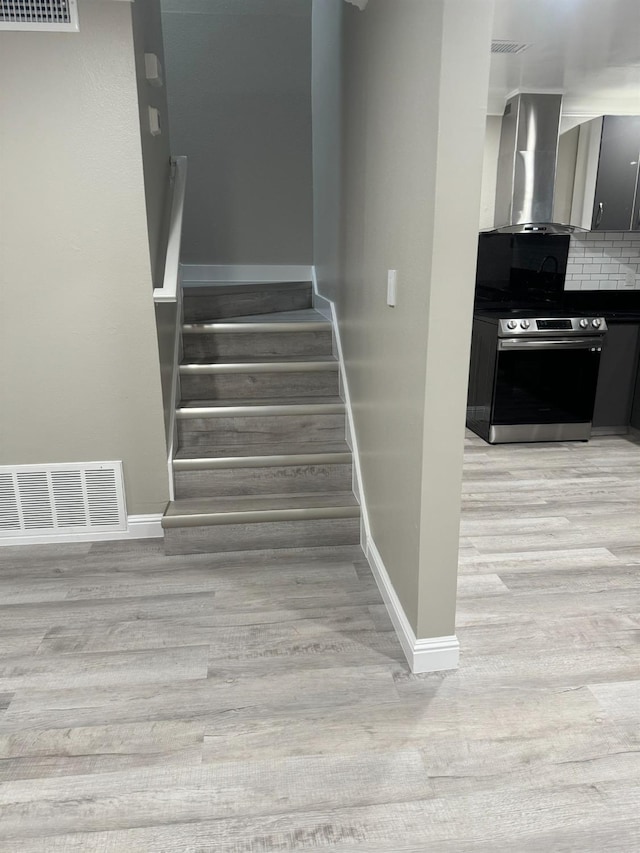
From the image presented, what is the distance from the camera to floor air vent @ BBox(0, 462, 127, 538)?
110 inches

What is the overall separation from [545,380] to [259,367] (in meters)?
2.13

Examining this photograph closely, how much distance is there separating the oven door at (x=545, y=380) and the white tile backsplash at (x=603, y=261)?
3.14ft

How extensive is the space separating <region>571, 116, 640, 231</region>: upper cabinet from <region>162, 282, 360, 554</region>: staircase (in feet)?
7.33

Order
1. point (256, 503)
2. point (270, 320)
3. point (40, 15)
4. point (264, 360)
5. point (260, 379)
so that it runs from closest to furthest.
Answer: point (40, 15) < point (256, 503) < point (260, 379) < point (264, 360) < point (270, 320)

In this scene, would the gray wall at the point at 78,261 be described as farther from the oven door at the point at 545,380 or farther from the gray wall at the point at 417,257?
the oven door at the point at 545,380

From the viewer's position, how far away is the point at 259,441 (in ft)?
10.4

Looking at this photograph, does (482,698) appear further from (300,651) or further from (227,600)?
(227,600)

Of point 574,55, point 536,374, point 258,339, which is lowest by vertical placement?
point 536,374

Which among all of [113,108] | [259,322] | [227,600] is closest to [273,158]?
[259,322]

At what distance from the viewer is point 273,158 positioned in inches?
182

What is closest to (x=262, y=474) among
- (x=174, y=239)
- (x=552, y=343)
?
(x=174, y=239)

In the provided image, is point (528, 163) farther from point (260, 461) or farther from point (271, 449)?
point (260, 461)

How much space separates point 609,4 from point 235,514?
2883 millimetres

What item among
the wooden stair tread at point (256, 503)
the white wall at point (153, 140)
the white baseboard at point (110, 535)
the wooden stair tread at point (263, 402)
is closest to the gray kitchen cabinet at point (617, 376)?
the wooden stair tread at point (263, 402)
